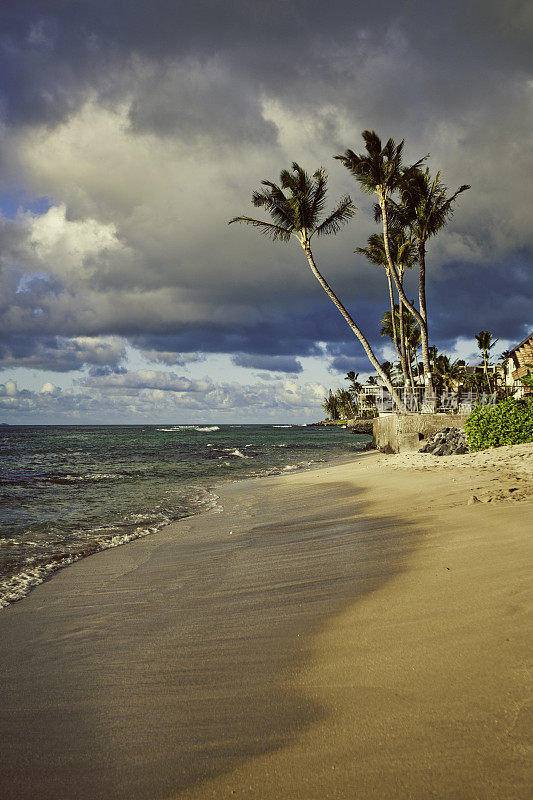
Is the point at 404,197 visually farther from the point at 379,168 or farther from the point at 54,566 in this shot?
the point at 54,566

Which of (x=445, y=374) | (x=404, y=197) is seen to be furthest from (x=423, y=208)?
(x=445, y=374)

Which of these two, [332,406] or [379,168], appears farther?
[332,406]

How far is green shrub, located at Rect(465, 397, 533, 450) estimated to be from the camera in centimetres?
1329

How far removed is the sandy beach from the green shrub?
27.7ft

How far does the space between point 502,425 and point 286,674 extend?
12.8 m

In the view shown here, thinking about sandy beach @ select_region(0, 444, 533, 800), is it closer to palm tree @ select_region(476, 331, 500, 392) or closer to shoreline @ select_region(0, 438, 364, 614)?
shoreline @ select_region(0, 438, 364, 614)

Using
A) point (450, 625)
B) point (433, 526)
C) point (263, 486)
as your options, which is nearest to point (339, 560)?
point (433, 526)

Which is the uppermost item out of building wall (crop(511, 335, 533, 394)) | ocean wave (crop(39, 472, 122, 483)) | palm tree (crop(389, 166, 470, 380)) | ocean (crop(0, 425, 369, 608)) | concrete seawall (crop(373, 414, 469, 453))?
palm tree (crop(389, 166, 470, 380))

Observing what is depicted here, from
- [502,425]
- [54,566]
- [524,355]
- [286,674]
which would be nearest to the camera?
[286,674]

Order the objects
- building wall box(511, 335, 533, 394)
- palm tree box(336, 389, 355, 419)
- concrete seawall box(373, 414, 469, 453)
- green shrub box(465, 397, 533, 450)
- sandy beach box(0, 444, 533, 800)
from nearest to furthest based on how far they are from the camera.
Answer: sandy beach box(0, 444, 533, 800)
green shrub box(465, 397, 533, 450)
concrete seawall box(373, 414, 469, 453)
building wall box(511, 335, 533, 394)
palm tree box(336, 389, 355, 419)

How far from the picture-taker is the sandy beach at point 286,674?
81.1 inches

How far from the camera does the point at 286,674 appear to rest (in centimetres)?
291

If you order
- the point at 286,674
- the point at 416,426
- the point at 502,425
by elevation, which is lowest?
the point at 286,674

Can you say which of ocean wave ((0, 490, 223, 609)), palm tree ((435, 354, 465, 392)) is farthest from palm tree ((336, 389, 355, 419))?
ocean wave ((0, 490, 223, 609))
